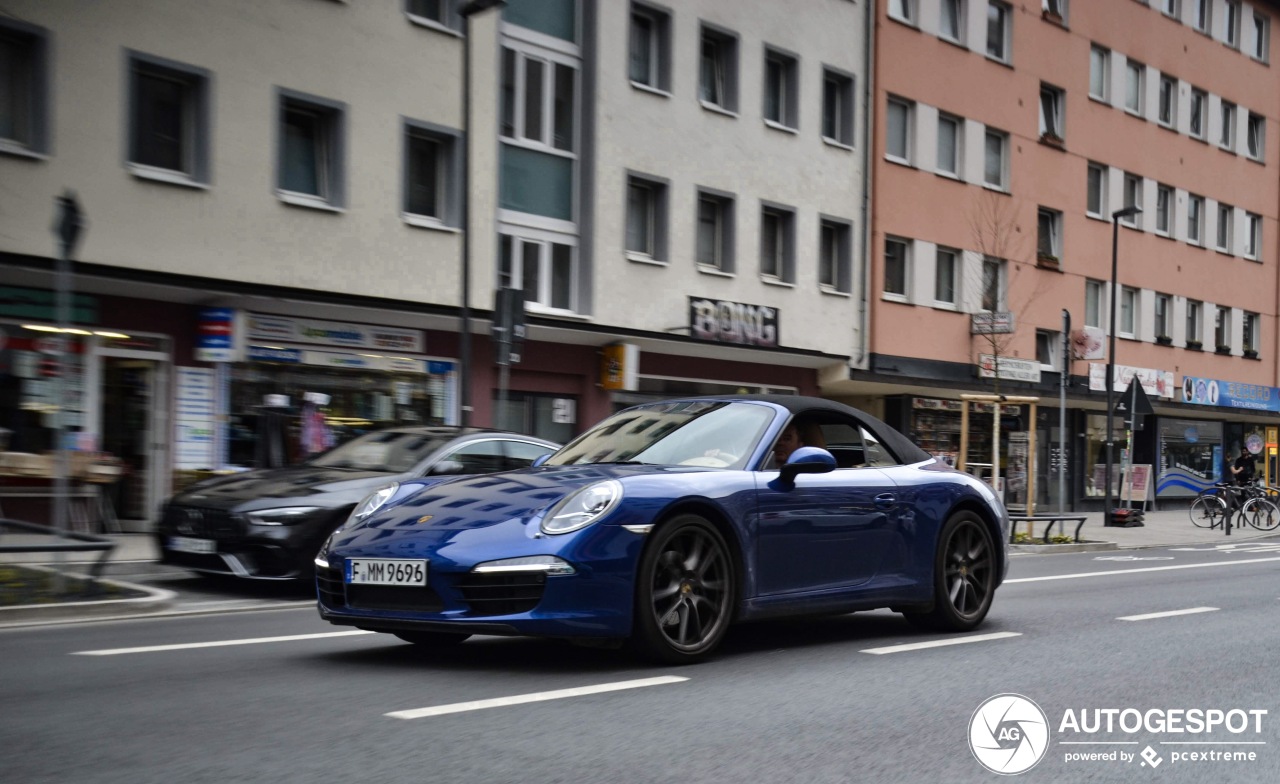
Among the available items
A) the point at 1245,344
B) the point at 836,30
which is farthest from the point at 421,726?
the point at 1245,344

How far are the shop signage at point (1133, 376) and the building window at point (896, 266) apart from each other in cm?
859

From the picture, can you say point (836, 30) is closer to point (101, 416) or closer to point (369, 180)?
point (369, 180)

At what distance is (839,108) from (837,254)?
319 centimetres

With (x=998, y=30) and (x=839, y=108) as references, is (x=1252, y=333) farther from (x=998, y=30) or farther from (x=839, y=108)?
(x=839, y=108)

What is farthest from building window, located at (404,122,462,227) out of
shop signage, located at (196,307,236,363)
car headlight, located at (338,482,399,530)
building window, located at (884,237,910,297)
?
car headlight, located at (338,482,399,530)

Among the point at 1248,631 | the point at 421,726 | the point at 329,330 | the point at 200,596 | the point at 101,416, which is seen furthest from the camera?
the point at 329,330

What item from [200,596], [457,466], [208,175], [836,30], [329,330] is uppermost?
[836,30]

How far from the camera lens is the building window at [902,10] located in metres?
33.3

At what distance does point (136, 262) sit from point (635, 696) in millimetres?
14318

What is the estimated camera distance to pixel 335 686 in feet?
20.9

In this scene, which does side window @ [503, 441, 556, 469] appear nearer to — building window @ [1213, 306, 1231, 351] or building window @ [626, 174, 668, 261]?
building window @ [626, 174, 668, 261]

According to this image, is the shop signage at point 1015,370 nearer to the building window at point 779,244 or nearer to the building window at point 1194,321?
the building window at point 779,244

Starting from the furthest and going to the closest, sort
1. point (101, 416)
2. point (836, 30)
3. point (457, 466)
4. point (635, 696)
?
1. point (836, 30)
2. point (101, 416)
3. point (457, 466)
4. point (635, 696)

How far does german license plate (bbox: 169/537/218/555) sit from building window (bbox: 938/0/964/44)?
2754 centimetres
